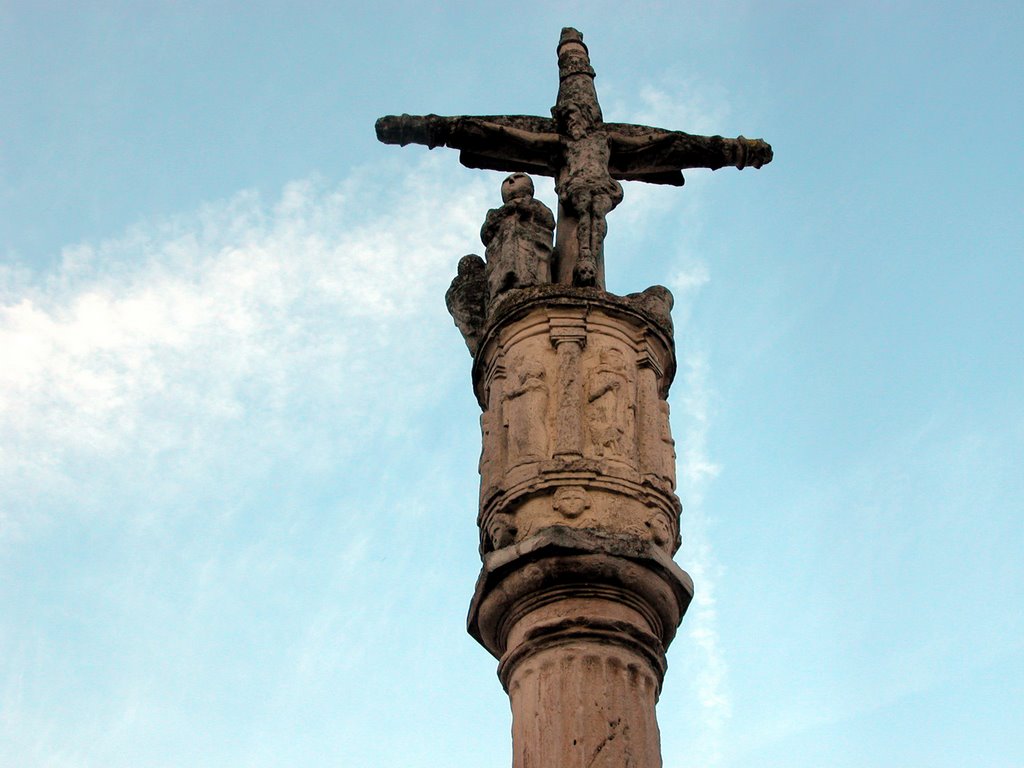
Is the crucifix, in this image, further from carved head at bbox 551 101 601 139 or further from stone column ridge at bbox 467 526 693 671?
stone column ridge at bbox 467 526 693 671

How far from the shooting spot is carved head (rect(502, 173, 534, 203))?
1100 centimetres

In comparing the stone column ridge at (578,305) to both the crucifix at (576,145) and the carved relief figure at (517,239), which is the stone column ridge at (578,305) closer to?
the carved relief figure at (517,239)

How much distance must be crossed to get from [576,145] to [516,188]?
985 mm

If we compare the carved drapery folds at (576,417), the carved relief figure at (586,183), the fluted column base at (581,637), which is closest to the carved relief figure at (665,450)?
the carved drapery folds at (576,417)

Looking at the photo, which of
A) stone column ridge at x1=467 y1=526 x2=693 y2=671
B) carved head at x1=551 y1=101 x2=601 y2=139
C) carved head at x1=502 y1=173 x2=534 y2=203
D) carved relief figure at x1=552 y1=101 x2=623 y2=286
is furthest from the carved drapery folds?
carved head at x1=551 y1=101 x2=601 y2=139

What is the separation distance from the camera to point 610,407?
9.30m

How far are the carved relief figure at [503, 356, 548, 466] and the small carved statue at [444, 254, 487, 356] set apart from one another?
97 cm

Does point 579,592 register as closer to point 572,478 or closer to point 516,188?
point 572,478

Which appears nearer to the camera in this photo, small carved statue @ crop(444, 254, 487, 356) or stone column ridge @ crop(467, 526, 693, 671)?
stone column ridge @ crop(467, 526, 693, 671)

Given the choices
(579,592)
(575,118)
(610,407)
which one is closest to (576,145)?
(575,118)

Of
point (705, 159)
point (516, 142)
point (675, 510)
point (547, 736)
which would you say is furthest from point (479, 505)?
point (705, 159)

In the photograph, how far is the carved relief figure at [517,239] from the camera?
10.3 m

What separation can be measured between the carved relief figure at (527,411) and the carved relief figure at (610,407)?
0.31m

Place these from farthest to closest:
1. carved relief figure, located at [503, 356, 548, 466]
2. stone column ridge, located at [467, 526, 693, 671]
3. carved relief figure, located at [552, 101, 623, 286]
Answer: carved relief figure, located at [552, 101, 623, 286] < carved relief figure, located at [503, 356, 548, 466] < stone column ridge, located at [467, 526, 693, 671]
